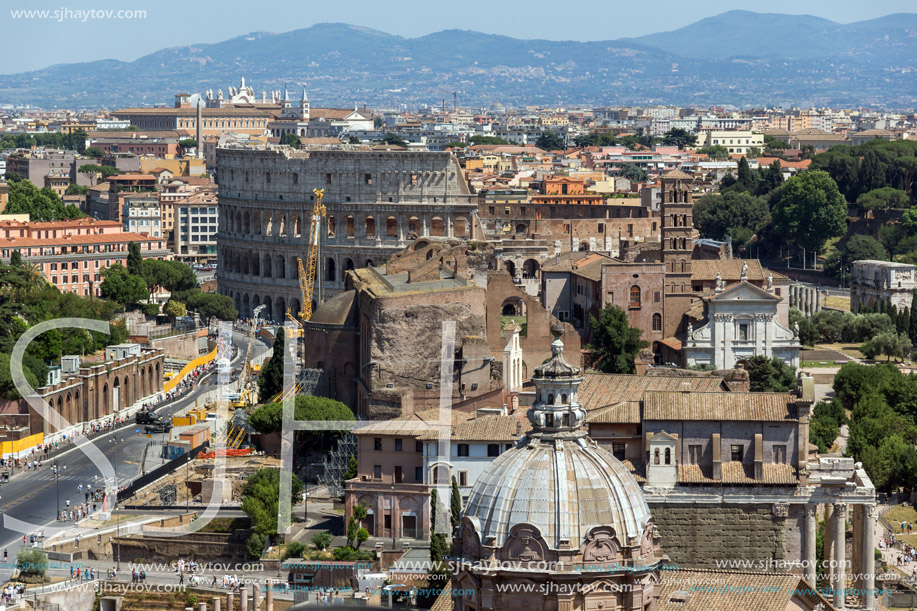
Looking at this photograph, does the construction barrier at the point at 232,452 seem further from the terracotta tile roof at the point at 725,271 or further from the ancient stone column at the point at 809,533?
the terracotta tile roof at the point at 725,271

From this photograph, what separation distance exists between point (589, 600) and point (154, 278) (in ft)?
310

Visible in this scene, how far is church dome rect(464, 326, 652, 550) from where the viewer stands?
24984 millimetres

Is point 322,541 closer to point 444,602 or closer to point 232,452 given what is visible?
point 232,452

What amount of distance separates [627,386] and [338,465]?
1032 cm

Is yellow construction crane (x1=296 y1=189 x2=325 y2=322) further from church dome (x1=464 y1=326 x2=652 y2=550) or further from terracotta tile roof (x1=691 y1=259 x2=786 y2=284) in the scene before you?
church dome (x1=464 y1=326 x2=652 y2=550)

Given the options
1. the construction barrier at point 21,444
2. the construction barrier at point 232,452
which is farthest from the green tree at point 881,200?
the construction barrier at point 232,452

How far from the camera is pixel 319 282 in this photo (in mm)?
115250

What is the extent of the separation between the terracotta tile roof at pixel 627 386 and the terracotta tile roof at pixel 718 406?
1.93m

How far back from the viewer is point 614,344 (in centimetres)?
7650

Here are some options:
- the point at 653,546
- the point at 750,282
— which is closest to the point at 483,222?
the point at 750,282

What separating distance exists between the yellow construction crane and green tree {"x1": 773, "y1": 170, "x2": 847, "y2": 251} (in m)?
31.5

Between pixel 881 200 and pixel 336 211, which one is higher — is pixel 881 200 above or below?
below

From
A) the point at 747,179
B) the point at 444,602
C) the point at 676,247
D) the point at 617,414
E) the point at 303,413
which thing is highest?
the point at 676,247

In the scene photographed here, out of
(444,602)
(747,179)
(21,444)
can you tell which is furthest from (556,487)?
(747,179)
